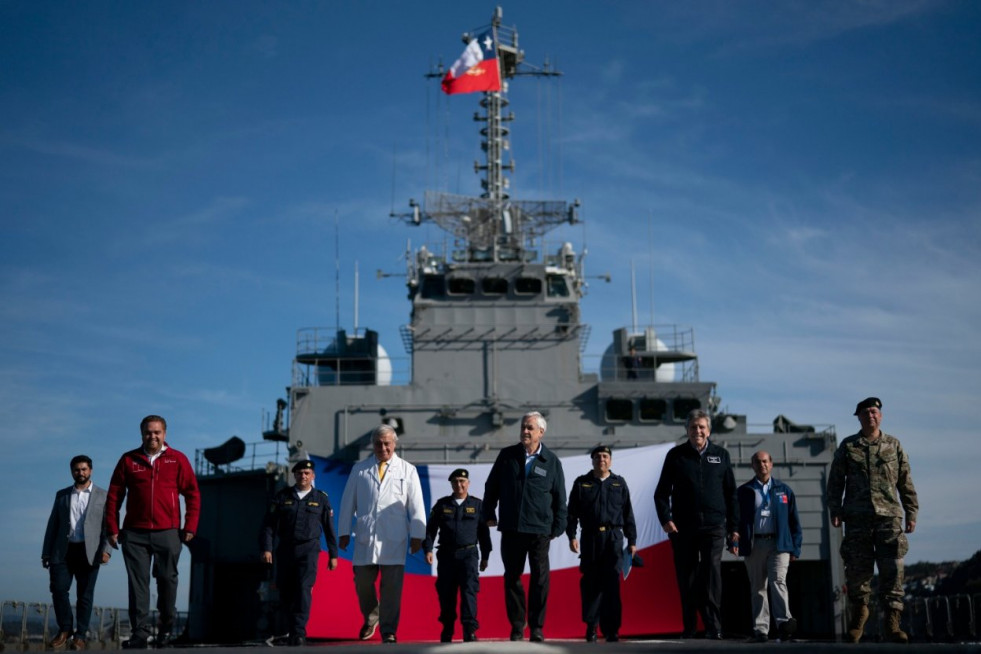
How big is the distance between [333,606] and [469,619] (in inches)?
326

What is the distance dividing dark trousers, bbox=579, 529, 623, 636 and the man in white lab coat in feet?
5.44

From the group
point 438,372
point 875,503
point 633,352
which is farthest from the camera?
point 633,352

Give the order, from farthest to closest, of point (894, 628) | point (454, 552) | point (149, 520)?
point (454, 552) → point (149, 520) → point (894, 628)

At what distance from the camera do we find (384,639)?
33.3 feet

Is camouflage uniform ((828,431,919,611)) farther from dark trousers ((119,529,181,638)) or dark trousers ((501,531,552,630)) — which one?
dark trousers ((119,529,181,638))

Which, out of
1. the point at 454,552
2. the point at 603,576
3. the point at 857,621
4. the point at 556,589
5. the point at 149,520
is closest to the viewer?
the point at 149,520

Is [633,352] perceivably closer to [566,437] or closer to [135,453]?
[566,437]

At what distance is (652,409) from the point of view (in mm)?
26109

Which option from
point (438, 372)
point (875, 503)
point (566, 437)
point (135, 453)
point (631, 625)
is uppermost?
point (438, 372)

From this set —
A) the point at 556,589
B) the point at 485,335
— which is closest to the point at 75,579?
the point at 556,589

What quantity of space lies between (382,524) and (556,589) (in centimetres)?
910

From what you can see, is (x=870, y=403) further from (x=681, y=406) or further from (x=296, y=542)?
(x=681, y=406)

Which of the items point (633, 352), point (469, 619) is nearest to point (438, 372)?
point (633, 352)

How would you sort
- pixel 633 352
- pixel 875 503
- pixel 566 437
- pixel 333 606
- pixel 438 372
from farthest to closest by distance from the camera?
pixel 633 352 < pixel 438 372 < pixel 566 437 < pixel 333 606 < pixel 875 503
